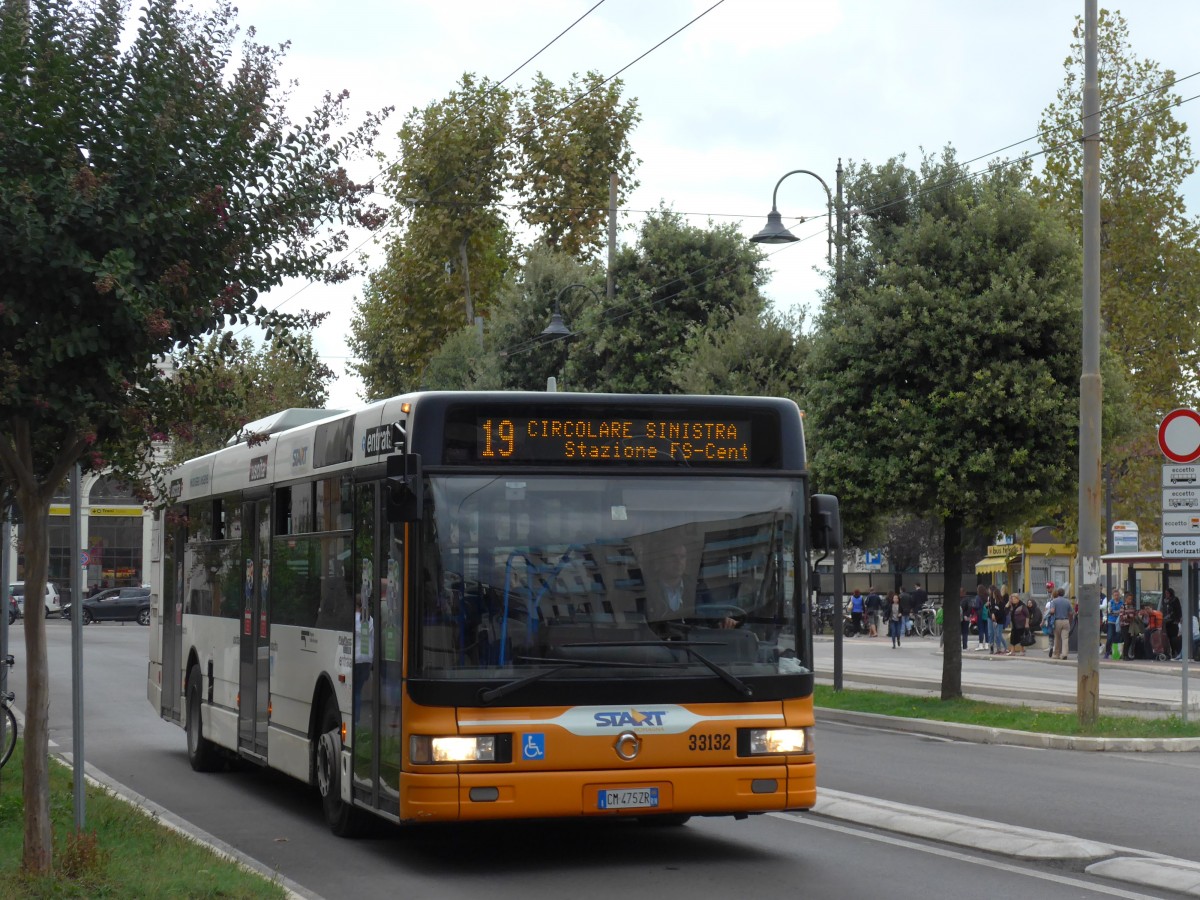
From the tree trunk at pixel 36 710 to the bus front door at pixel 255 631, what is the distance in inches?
203

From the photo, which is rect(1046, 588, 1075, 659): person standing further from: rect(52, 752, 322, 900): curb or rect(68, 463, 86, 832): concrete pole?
rect(68, 463, 86, 832): concrete pole

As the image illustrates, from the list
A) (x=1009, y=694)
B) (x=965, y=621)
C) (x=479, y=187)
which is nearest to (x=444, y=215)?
(x=479, y=187)

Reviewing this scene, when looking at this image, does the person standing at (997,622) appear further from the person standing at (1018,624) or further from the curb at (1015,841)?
the curb at (1015,841)

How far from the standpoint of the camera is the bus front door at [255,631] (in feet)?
45.1

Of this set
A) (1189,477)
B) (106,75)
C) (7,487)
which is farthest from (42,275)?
(1189,477)

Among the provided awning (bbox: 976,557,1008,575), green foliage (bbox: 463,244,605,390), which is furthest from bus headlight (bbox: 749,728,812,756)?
awning (bbox: 976,557,1008,575)

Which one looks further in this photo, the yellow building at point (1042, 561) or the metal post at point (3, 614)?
the yellow building at point (1042, 561)

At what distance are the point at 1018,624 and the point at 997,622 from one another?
1945 millimetres

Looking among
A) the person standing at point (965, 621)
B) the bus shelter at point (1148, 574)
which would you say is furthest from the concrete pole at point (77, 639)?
the person standing at point (965, 621)

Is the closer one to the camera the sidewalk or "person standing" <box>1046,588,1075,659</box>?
the sidewalk

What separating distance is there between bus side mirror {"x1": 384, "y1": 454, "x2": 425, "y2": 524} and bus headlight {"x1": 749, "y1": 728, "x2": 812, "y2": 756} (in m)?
2.27

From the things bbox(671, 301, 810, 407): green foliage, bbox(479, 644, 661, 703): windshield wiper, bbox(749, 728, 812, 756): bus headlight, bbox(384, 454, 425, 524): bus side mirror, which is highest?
bbox(671, 301, 810, 407): green foliage

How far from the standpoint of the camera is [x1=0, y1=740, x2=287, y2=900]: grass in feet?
26.5

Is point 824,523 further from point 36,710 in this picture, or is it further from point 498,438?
point 36,710
